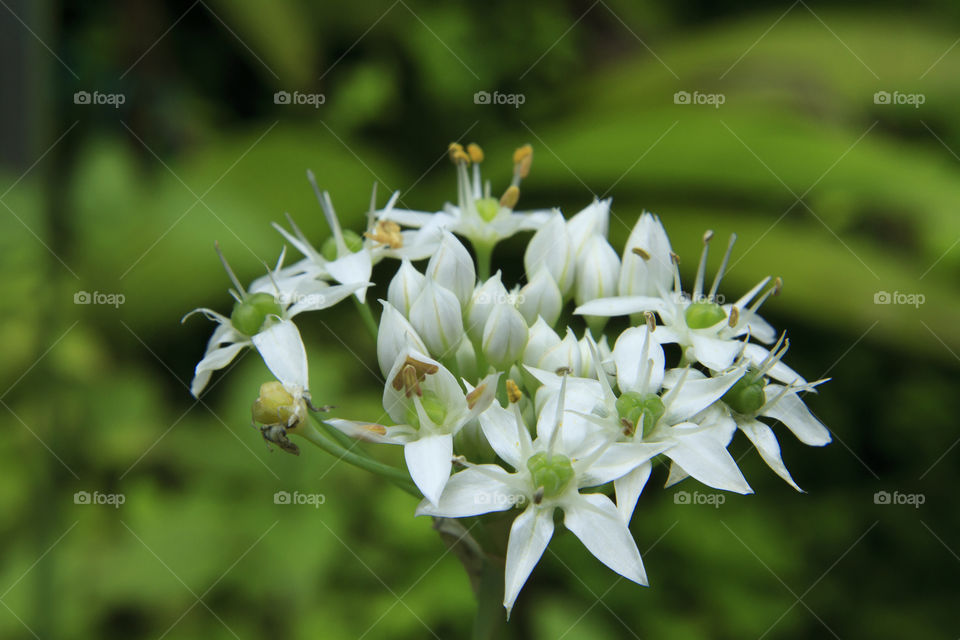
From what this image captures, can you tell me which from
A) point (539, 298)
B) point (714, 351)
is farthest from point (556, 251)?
point (714, 351)

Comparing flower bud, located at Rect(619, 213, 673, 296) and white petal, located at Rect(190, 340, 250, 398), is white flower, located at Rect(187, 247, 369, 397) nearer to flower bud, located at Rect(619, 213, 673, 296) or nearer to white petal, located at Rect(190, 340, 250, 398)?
white petal, located at Rect(190, 340, 250, 398)

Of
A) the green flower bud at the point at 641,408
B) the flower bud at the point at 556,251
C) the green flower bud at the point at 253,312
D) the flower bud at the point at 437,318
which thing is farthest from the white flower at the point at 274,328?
the green flower bud at the point at 641,408

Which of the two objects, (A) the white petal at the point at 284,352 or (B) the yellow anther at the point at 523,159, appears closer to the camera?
(A) the white petal at the point at 284,352

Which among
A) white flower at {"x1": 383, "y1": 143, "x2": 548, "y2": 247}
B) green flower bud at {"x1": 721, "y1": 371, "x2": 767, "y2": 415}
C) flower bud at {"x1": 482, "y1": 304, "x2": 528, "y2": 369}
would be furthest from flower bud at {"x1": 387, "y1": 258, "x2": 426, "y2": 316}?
green flower bud at {"x1": 721, "y1": 371, "x2": 767, "y2": 415}

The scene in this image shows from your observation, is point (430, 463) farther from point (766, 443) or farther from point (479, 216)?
point (479, 216)

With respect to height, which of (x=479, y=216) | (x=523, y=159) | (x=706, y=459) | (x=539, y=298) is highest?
(x=523, y=159)

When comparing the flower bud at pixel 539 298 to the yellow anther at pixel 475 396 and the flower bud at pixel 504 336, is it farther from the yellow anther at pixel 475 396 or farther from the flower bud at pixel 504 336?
the yellow anther at pixel 475 396

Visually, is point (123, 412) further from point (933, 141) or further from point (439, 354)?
point (933, 141)
